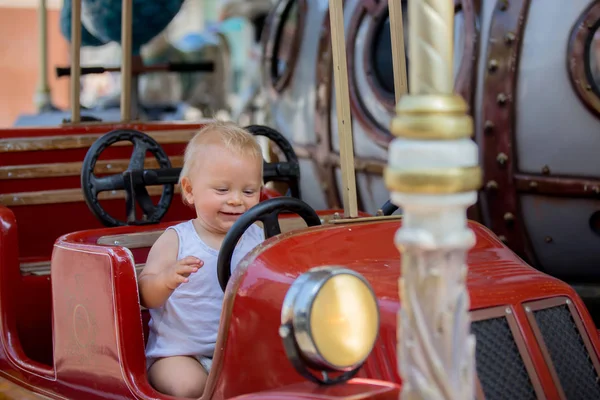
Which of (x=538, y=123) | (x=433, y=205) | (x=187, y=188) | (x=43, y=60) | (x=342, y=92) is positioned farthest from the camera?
(x=43, y=60)

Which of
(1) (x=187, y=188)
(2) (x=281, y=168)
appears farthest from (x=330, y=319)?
(2) (x=281, y=168)

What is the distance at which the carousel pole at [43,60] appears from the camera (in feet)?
17.1

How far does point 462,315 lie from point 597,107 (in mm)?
2148

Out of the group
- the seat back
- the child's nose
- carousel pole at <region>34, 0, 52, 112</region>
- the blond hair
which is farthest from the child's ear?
carousel pole at <region>34, 0, 52, 112</region>

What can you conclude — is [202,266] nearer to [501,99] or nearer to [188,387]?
[188,387]

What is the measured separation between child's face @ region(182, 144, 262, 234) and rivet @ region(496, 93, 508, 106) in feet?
4.87

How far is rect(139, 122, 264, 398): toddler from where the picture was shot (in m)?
2.26

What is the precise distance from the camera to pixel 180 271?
2074 mm

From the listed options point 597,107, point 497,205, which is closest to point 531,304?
point 597,107

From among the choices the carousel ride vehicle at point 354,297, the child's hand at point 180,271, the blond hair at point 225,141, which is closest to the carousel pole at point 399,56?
the carousel ride vehicle at point 354,297

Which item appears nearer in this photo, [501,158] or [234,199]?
[234,199]

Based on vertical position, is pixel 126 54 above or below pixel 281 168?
above

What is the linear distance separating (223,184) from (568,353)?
2.87ft

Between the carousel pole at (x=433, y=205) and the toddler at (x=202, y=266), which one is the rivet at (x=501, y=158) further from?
the carousel pole at (x=433, y=205)
